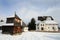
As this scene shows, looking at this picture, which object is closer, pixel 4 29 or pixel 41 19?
pixel 4 29

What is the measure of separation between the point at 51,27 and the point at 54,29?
2.09m

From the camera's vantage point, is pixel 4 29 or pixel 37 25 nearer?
pixel 4 29

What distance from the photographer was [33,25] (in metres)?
67.5

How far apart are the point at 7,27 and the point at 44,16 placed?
1409 inches

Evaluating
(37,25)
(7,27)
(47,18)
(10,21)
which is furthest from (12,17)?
(47,18)

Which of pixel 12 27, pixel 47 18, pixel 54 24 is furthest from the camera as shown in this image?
pixel 47 18

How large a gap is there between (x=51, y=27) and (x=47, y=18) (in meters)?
6.91

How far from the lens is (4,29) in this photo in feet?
121

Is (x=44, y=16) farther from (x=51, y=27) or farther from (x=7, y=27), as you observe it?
(x=7, y=27)

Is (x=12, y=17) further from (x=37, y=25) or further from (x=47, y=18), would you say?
(x=47, y=18)

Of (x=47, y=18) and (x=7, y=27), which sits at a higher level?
(x=47, y=18)

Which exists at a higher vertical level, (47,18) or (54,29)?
(47,18)

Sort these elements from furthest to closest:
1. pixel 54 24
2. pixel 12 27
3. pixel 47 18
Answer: pixel 47 18, pixel 54 24, pixel 12 27

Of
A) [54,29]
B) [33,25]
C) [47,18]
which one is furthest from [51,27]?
[33,25]
